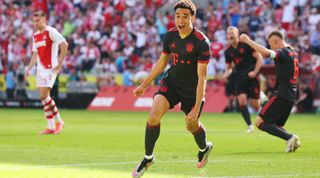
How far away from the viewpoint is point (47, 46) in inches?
805

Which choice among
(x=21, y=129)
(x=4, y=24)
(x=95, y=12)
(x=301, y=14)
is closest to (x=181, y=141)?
(x=21, y=129)

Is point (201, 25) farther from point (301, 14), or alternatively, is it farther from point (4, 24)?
point (4, 24)

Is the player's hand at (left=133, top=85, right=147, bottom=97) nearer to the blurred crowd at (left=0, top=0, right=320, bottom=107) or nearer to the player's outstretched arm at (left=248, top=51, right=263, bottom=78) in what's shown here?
the player's outstretched arm at (left=248, top=51, right=263, bottom=78)

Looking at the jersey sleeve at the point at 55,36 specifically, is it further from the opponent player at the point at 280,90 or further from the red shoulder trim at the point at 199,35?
the red shoulder trim at the point at 199,35

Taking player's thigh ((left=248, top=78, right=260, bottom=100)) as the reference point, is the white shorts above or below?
above

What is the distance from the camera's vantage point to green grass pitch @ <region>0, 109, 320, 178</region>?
12148 mm

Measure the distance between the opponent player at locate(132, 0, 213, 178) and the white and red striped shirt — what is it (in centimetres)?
879

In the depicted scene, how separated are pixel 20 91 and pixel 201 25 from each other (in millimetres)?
8528

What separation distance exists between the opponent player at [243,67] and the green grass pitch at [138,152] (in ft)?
2.55

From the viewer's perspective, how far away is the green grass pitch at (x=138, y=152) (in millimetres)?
12148

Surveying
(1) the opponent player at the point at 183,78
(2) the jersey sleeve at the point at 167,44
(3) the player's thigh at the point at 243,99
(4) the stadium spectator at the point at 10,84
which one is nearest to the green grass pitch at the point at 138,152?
(1) the opponent player at the point at 183,78

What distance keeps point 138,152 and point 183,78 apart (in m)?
3.88

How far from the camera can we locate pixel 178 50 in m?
11.8

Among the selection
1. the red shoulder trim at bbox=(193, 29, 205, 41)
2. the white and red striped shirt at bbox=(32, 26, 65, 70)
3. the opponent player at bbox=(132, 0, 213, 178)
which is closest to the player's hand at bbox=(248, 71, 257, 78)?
the white and red striped shirt at bbox=(32, 26, 65, 70)
